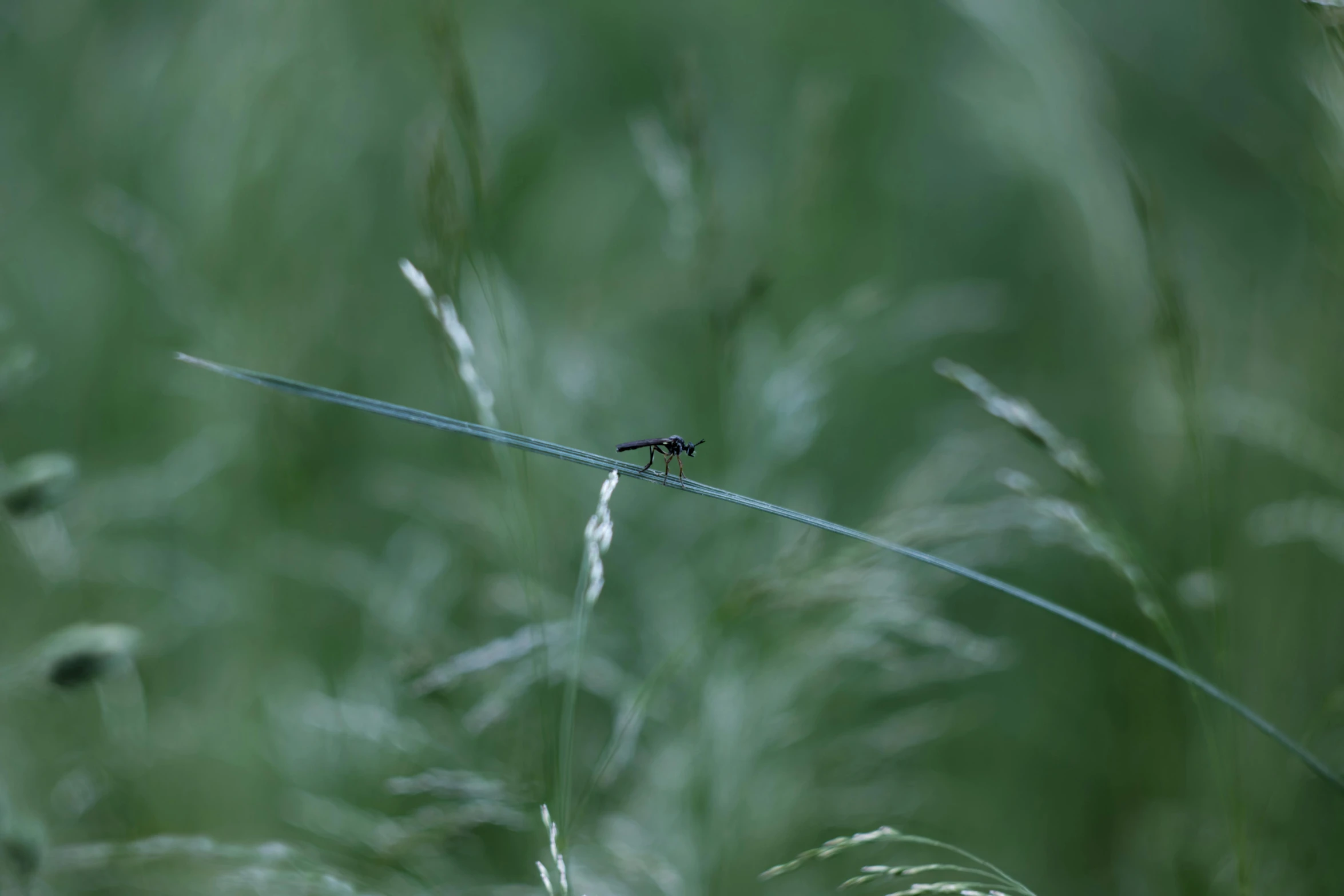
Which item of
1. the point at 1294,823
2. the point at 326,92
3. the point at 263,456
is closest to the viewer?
the point at 1294,823

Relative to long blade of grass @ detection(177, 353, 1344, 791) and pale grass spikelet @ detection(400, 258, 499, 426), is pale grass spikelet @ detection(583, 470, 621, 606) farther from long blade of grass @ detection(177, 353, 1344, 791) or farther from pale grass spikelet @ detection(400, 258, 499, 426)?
pale grass spikelet @ detection(400, 258, 499, 426)

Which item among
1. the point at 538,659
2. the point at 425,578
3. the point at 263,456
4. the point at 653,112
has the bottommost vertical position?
the point at 538,659

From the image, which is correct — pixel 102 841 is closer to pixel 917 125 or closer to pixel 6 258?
pixel 6 258

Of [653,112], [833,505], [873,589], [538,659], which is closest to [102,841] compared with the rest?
[538,659]

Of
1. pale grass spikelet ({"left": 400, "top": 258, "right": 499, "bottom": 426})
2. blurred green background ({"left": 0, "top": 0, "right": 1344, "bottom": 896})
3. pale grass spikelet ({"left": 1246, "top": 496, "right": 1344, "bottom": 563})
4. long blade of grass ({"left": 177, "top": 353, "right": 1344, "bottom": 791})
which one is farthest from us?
pale grass spikelet ({"left": 1246, "top": 496, "right": 1344, "bottom": 563})

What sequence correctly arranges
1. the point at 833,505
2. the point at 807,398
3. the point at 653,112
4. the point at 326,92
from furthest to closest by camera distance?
the point at 653,112 < the point at 326,92 < the point at 833,505 < the point at 807,398

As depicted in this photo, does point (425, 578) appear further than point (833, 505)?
No

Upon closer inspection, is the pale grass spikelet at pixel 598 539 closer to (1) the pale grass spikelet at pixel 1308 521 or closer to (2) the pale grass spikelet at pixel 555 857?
(2) the pale grass spikelet at pixel 555 857

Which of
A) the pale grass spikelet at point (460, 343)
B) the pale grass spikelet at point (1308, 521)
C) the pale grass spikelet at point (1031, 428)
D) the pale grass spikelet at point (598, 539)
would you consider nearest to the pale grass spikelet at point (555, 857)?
the pale grass spikelet at point (598, 539)

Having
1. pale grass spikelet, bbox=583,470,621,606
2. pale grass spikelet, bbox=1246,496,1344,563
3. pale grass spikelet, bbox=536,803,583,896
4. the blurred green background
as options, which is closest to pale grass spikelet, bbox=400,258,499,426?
the blurred green background
